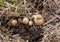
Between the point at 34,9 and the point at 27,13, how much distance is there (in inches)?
7.6

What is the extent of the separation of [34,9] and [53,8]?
31cm

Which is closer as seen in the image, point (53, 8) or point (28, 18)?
point (28, 18)

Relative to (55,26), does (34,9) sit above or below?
above

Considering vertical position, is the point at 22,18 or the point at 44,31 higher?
the point at 22,18

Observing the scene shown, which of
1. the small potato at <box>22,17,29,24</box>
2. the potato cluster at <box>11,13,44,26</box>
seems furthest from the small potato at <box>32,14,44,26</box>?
the small potato at <box>22,17,29,24</box>

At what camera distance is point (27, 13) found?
2941 mm

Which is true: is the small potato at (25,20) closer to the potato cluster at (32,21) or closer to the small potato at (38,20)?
the potato cluster at (32,21)

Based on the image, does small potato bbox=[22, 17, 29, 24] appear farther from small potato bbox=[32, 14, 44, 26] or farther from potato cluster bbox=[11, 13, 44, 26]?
small potato bbox=[32, 14, 44, 26]

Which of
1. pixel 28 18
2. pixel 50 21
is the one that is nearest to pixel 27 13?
pixel 28 18

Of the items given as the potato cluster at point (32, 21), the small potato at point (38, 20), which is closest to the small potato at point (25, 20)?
the potato cluster at point (32, 21)

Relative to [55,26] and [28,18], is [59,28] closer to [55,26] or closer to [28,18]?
[55,26]

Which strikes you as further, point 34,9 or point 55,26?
point 34,9

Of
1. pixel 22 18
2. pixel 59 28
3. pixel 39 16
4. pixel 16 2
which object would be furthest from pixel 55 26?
pixel 16 2

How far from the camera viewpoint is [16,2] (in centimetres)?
309
